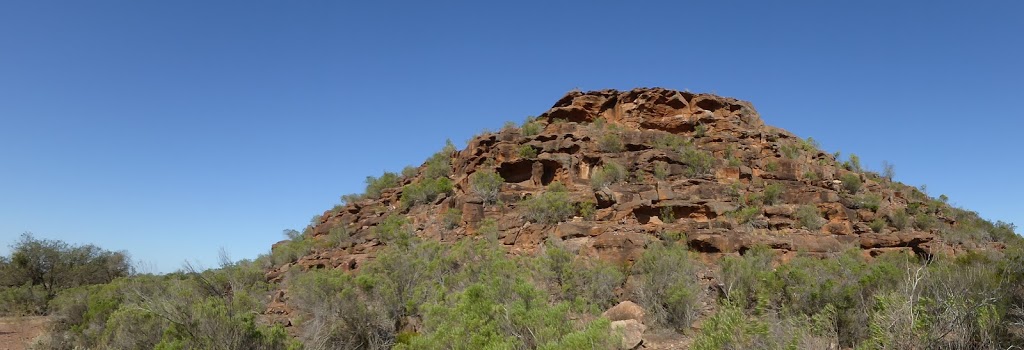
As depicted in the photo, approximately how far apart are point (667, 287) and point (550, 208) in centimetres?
828

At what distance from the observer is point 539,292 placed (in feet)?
28.9

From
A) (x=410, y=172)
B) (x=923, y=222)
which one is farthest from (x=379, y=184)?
(x=923, y=222)

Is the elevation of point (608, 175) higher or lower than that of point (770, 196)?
higher

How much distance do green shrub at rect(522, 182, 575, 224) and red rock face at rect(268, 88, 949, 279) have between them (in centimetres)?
45

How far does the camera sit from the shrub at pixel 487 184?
75.8ft

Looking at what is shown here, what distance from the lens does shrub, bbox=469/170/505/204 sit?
75.8ft

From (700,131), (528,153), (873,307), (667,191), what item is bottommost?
(873,307)

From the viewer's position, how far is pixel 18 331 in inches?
663

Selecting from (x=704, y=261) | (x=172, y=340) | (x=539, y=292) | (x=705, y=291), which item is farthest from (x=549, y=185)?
(x=172, y=340)

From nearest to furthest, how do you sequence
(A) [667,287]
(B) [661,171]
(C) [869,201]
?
(A) [667,287], (C) [869,201], (B) [661,171]

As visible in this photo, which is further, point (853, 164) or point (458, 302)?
point (853, 164)

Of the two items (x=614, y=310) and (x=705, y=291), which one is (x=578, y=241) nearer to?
(x=705, y=291)

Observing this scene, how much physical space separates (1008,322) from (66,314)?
20.9 metres

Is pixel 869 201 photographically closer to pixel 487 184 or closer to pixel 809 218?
pixel 809 218
